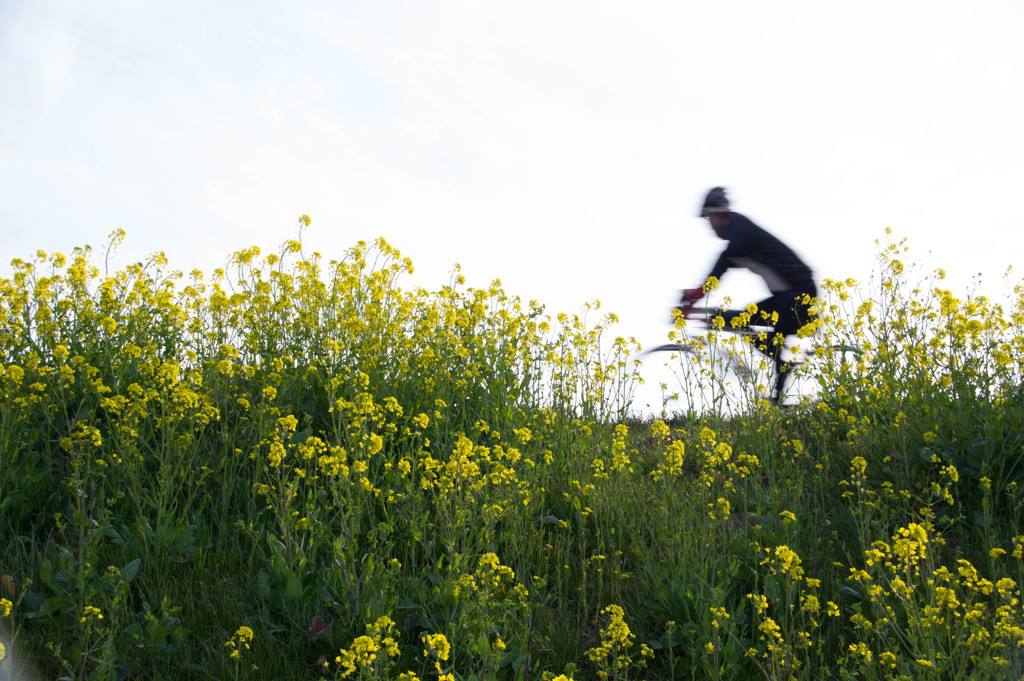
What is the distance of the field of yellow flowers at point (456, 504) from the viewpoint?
2668 millimetres

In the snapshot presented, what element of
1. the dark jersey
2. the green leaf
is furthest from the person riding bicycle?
the green leaf

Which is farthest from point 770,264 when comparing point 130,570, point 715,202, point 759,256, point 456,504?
point 130,570

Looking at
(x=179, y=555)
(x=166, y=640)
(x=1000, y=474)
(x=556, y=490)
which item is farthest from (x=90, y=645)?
(x=1000, y=474)

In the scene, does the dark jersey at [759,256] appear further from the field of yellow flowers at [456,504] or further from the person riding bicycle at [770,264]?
the field of yellow flowers at [456,504]

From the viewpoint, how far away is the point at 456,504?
9.12 ft

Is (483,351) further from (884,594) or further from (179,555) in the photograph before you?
(884,594)

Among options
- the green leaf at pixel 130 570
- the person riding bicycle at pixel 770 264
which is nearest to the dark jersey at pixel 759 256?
the person riding bicycle at pixel 770 264

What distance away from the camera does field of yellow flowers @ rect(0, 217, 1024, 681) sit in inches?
105

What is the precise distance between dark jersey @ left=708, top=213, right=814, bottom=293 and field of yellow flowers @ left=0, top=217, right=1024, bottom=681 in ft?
3.79

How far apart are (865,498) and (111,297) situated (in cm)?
→ 520

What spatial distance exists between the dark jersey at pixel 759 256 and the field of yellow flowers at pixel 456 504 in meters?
1.15

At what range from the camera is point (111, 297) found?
488 cm

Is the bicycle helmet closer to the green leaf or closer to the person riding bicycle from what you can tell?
the person riding bicycle

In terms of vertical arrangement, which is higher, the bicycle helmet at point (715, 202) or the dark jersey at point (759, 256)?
the bicycle helmet at point (715, 202)
